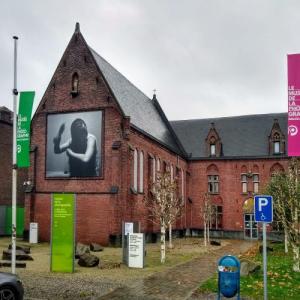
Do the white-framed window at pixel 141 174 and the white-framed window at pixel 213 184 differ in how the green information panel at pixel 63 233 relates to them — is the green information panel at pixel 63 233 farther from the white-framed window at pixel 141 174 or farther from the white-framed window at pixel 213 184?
the white-framed window at pixel 213 184

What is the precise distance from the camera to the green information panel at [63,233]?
1712cm

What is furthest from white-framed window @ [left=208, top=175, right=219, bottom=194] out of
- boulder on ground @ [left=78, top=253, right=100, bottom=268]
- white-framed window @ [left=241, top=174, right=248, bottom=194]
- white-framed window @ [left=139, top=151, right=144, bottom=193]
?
boulder on ground @ [left=78, top=253, right=100, bottom=268]

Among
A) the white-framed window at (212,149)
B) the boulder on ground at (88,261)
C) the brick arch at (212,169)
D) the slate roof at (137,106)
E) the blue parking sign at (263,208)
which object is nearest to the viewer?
the blue parking sign at (263,208)

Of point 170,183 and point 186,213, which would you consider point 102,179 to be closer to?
point 170,183

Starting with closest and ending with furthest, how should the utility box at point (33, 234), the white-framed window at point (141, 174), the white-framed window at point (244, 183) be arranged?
the utility box at point (33, 234) → the white-framed window at point (141, 174) → the white-framed window at point (244, 183)

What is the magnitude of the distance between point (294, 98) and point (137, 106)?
23.5m

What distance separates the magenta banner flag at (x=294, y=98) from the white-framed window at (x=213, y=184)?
106ft

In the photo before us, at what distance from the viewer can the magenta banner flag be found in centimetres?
1616

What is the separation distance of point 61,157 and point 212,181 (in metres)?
21.0

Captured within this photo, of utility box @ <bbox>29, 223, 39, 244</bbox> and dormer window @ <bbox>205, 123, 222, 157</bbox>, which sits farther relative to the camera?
dormer window @ <bbox>205, 123, 222, 157</bbox>

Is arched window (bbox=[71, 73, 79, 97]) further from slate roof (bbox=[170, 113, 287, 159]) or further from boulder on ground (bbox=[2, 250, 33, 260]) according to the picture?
slate roof (bbox=[170, 113, 287, 159])

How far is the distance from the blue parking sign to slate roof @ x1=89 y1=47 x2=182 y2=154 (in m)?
21.4

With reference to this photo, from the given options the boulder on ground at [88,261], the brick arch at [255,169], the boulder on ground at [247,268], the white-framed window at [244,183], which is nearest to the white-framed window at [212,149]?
the white-framed window at [244,183]

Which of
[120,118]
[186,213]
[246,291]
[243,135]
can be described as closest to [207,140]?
[243,135]
